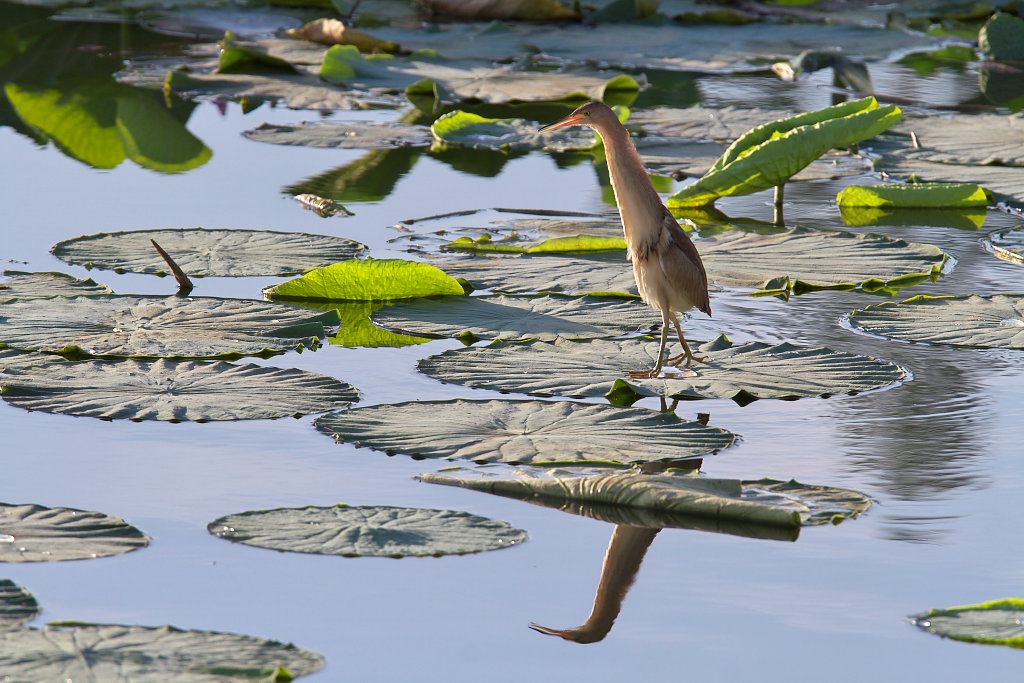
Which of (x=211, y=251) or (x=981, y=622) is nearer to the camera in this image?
(x=981, y=622)

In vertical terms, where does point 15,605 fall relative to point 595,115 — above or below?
below

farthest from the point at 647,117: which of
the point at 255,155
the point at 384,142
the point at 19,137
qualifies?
the point at 19,137

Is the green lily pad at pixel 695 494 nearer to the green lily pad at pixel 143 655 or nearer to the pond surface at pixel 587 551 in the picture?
the pond surface at pixel 587 551

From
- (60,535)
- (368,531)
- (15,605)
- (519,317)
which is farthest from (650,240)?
(15,605)

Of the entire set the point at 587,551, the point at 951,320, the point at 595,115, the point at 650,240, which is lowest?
the point at 587,551

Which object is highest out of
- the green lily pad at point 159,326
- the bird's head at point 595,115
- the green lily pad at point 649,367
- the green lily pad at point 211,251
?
the bird's head at point 595,115

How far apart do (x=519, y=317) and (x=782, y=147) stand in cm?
132

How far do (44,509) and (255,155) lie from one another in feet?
11.1

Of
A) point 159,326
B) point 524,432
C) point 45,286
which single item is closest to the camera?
point 524,432

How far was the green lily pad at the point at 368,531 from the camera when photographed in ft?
6.52

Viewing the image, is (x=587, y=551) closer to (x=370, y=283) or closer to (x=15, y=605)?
(x=15, y=605)

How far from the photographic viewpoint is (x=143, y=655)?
1.62 meters

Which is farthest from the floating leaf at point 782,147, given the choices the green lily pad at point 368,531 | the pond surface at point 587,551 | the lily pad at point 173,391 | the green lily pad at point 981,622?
the green lily pad at point 981,622

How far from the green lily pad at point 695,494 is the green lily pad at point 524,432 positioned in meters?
0.10
